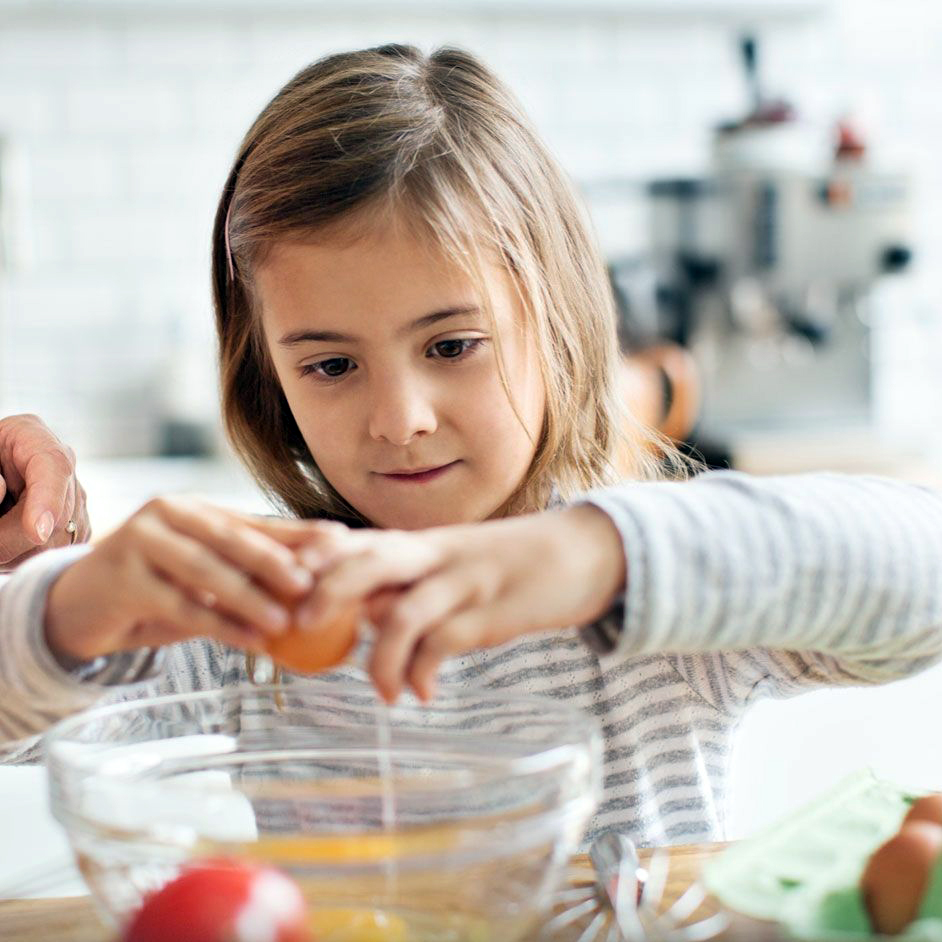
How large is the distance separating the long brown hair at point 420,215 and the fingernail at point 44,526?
244 millimetres

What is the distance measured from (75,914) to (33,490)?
0.44 meters

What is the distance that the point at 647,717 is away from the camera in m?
1.06

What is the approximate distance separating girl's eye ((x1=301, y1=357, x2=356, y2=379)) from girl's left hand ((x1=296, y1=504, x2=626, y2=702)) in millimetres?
381

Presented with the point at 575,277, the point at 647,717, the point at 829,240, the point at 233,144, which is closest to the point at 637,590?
the point at 647,717

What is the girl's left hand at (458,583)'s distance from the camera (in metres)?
0.58

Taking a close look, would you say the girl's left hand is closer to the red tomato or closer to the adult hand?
the red tomato

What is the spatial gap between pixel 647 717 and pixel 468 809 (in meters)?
0.54

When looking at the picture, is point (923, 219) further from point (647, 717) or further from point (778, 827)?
point (778, 827)

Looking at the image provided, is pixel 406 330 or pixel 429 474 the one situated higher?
pixel 406 330

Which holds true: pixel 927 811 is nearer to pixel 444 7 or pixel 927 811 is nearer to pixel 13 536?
pixel 13 536

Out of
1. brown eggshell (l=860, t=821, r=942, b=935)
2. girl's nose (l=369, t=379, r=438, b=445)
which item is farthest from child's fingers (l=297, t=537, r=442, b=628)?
girl's nose (l=369, t=379, r=438, b=445)

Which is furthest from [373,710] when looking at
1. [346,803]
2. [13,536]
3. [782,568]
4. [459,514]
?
[13,536]

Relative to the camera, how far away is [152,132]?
114 inches

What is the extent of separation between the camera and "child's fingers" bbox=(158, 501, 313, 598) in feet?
1.92
